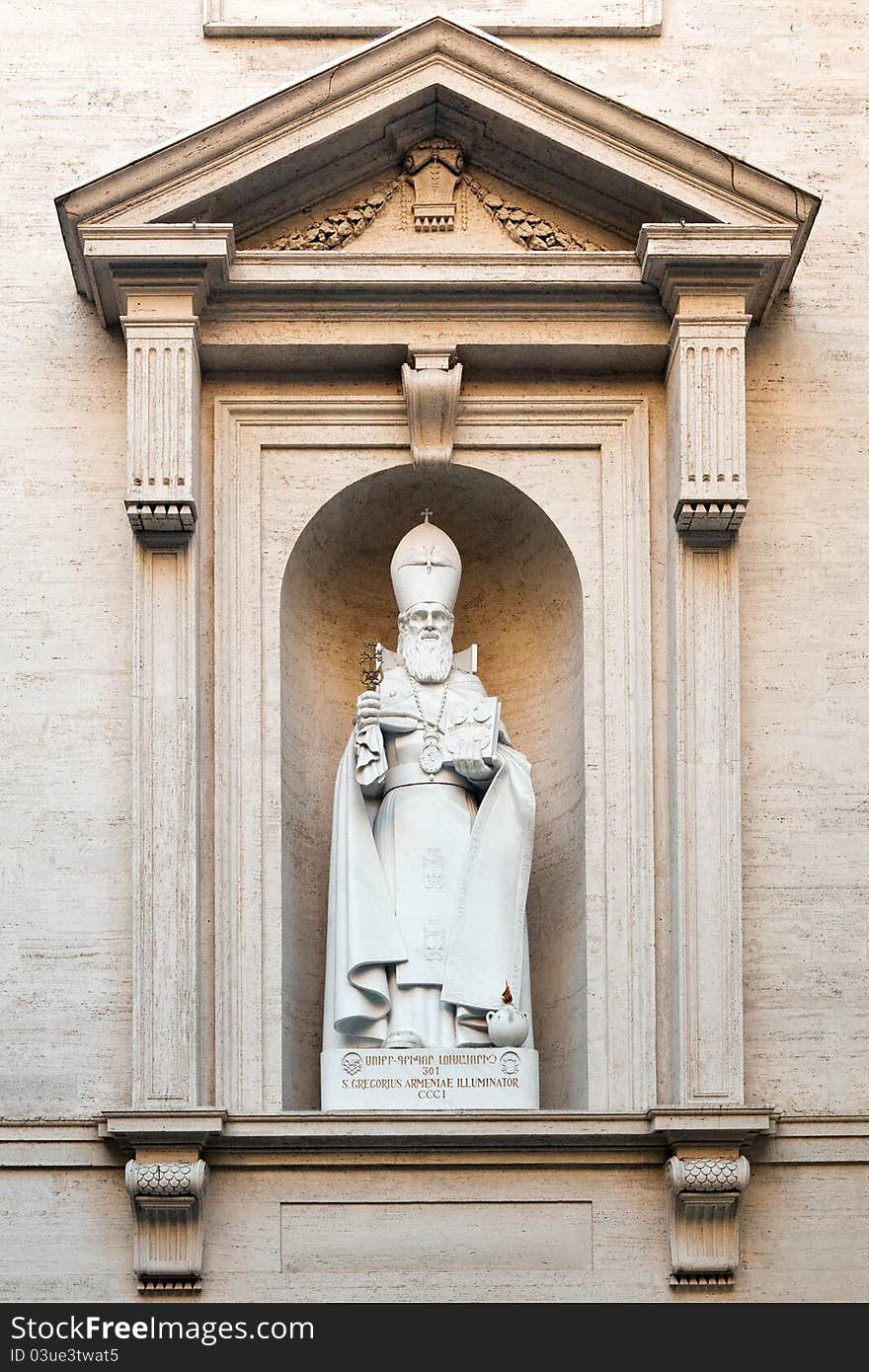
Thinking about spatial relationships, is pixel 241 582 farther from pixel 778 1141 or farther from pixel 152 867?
pixel 778 1141

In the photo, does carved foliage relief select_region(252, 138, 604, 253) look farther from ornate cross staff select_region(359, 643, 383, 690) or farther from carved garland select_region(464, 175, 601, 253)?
ornate cross staff select_region(359, 643, 383, 690)

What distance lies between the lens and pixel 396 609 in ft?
53.9

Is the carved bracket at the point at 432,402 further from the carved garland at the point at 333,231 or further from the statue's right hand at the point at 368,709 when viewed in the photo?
the statue's right hand at the point at 368,709

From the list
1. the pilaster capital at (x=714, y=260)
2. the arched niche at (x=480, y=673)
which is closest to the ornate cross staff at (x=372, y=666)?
the arched niche at (x=480, y=673)

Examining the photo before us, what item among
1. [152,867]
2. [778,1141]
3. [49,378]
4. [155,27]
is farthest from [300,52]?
[778,1141]

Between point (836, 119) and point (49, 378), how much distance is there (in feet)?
12.1

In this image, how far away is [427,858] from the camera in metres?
15.2

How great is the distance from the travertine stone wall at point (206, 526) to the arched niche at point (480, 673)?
2.00 feet

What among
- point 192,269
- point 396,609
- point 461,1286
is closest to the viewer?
point 461,1286

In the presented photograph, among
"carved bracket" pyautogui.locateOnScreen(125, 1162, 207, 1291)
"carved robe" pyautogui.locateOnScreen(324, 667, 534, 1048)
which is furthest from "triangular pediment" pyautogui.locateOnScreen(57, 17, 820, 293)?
"carved bracket" pyautogui.locateOnScreen(125, 1162, 207, 1291)

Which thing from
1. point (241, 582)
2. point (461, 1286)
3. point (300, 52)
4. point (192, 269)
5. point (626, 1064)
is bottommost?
point (461, 1286)

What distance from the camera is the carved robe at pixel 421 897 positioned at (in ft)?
49.2

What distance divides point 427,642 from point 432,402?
1040 mm

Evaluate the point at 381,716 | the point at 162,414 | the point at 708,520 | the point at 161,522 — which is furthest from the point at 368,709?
the point at 708,520
